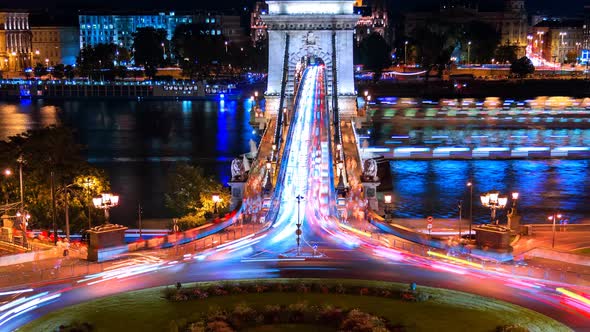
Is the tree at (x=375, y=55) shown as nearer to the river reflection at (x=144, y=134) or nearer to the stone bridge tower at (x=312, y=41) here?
the river reflection at (x=144, y=134)

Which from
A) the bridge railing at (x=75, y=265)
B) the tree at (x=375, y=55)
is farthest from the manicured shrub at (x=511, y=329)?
the tree at (x=375, y=55)

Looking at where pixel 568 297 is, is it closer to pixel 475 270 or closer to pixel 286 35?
pixel 475 270

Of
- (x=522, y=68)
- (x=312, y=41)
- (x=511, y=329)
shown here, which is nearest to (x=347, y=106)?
(x=312, y=41)

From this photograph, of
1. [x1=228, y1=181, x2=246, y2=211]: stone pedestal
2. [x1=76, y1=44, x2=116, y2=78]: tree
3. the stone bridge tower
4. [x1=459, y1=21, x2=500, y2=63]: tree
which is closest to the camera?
[x1=228, y1=181, x2=246, y2=211]: stone pedestal

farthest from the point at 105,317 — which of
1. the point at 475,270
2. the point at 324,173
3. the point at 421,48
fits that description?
the point at 421,48

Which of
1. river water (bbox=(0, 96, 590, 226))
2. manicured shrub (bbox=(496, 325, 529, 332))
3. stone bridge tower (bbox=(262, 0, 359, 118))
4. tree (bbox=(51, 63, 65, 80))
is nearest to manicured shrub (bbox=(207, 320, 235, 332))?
manicured shrub (bbox=(496, 325, 529, 332))

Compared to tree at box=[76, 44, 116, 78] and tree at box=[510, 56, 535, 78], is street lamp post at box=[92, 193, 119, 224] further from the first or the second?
tree at box=[76, 44, 116, 78]
